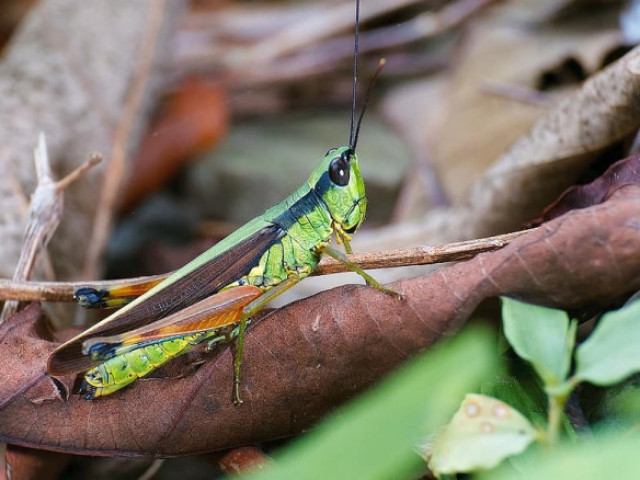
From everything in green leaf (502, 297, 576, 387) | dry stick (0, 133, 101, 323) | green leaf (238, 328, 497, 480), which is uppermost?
dry stick (0, 133, 101, 323)

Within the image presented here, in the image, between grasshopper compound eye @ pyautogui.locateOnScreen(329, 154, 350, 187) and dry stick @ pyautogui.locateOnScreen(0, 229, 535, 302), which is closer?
dry stick @ pyautogui.locateOnScreen(0, 229, 535, 302)

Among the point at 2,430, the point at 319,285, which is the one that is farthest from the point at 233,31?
the point at 2,430

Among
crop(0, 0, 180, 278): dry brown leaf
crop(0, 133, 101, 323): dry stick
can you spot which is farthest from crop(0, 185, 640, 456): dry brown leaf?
crop(0, 0, 180, 278): dry brown leaf

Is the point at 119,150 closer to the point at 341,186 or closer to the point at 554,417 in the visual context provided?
the point at 341,186

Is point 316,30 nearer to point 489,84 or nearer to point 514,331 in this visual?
point 489,84

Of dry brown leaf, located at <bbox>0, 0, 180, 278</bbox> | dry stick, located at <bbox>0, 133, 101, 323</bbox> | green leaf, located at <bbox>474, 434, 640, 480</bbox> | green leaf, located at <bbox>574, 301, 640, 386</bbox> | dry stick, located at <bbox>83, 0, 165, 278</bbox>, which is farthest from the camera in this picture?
dry stick, located at <bbox>83, 0, 165, 278</bbox>

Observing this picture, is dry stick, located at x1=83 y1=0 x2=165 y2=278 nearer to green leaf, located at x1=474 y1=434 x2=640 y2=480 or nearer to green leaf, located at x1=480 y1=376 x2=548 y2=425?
green leaf, located at x1=480 y1=376 x2=548 y2=425
